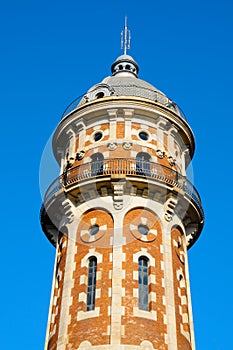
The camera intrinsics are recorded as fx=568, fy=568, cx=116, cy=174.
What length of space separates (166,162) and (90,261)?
26.4 ft

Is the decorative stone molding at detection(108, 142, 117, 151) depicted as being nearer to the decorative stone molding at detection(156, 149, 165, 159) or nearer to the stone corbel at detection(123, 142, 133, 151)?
the stone corbel at detection(123, 142, 133, 151)

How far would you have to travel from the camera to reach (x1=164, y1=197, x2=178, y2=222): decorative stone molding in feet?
106

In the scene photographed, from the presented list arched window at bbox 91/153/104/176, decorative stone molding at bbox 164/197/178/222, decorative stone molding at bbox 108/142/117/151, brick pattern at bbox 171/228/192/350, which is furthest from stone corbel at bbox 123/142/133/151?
brick pattern at bbox 171/228/192/350

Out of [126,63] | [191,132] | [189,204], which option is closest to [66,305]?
[189,204]

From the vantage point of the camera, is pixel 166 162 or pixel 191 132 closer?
pixel 166 162

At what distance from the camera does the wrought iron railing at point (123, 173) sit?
32.6 m

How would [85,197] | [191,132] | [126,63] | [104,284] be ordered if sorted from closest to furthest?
[104,284], [85,197], [191,132], [126,63]

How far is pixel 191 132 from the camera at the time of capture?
37.7m

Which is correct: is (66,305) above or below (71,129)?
below

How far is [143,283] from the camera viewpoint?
29672mm

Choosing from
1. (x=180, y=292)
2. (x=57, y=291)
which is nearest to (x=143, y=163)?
(x=180, y=292)

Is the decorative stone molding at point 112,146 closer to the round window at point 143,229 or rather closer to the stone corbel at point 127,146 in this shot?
the stone corbel at point 127,146

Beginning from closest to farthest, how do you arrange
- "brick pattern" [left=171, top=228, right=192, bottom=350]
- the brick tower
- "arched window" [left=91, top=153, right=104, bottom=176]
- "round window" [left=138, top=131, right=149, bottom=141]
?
the brick tower
"brick pattern" [left=171, top=228, right=192, bottom=350]
"arched window" [left=91, top=153, right=104, bottom=176]
"round window" [left=138, top=131, right=149, bottom=141]

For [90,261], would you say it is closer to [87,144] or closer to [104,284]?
[104,284]
